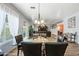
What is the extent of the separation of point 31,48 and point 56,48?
1.57 feet

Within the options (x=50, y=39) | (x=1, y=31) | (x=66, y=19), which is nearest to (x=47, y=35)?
(x=50, y=39)

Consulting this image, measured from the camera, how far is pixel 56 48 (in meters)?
2.34

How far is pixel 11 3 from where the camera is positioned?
7.45ft

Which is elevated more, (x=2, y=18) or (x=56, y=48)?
(x=2, y=18)

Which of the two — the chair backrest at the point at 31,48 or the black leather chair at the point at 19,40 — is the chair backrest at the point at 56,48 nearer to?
the chair backrest at the point at 31,48

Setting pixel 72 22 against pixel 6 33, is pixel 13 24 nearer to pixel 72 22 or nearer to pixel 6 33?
pixel 6 33

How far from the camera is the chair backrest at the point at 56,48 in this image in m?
2.32

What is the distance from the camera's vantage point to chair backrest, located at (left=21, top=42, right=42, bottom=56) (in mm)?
2350

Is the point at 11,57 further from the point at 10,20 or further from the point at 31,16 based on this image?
the point at 31,16

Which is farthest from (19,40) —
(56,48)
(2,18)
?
(56,48)

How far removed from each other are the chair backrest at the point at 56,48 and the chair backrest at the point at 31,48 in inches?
6.7

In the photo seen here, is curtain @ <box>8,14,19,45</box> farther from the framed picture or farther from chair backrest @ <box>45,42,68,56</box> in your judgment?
the framed picture

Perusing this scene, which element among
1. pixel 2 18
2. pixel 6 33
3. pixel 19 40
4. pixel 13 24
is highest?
pixel 2 18

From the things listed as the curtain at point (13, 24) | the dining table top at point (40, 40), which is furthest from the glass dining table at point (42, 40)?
the curtain at point (13, 24)
